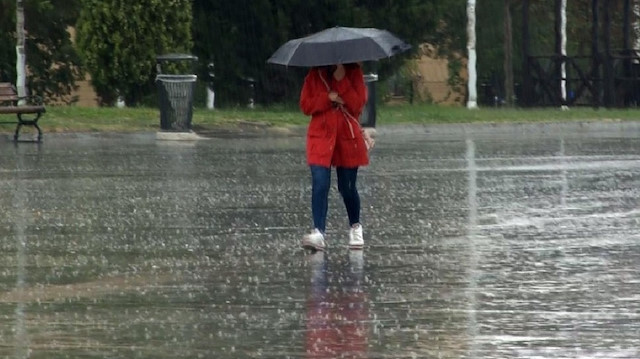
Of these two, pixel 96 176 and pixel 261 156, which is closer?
pixel 96 176

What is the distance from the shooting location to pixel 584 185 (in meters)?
20.4

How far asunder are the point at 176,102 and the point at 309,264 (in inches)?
743

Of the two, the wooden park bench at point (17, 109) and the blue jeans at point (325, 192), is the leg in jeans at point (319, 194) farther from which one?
the wooden park bench at point (17, 109)

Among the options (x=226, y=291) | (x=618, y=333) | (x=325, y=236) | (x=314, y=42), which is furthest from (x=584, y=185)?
(x=618, y=333)

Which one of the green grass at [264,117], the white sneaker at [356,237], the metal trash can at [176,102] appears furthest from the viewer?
the green grass at [264,117]

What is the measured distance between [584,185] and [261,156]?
731cm

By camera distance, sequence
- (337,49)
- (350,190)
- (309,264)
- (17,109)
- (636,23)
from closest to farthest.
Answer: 1. (309,264)
2. (337,49)
3. (350,190)
4. (17,109)
5. (636,23)

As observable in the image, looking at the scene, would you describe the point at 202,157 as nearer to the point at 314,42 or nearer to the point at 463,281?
the point at 314,42

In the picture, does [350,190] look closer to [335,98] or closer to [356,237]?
[356,237]

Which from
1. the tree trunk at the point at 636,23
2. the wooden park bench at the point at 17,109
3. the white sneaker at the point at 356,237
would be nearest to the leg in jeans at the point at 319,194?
the white sneaker at the point at 356,237

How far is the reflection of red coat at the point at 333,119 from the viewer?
13.7 m

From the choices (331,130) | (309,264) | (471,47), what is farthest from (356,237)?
(471,47)

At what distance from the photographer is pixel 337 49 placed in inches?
530

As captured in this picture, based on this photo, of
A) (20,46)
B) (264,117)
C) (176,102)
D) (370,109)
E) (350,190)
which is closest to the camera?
(350,190)
